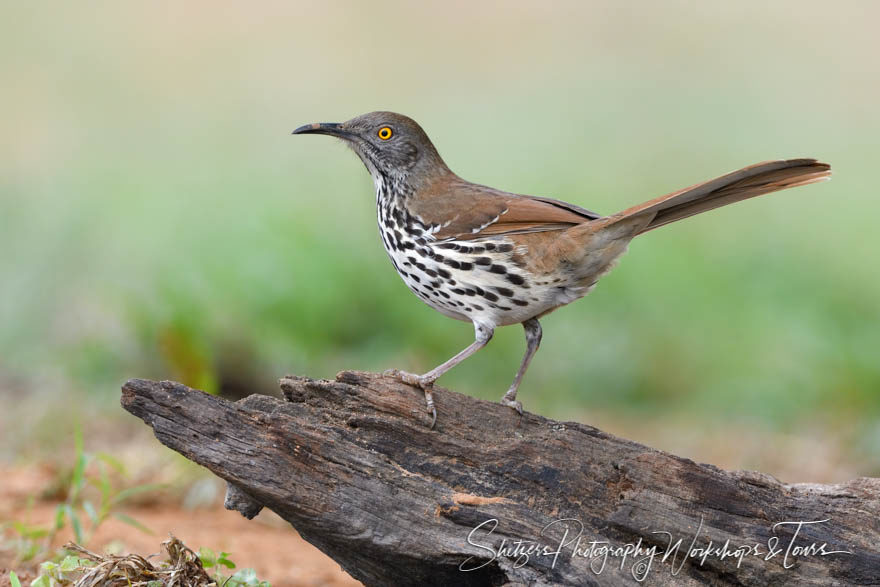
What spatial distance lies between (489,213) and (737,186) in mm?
1151

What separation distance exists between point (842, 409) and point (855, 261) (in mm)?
3350

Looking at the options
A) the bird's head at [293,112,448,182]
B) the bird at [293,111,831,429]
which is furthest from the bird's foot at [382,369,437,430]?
the bird's head at [293,112,448,182]

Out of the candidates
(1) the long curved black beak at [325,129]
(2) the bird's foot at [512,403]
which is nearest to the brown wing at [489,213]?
(1) the long curved black beak at [325,129]

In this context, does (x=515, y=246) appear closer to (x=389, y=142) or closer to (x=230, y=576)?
(x=389, y=142)

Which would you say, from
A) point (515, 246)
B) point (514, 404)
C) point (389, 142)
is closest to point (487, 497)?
point (514, 404)

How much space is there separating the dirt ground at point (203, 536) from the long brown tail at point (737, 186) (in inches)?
91.4

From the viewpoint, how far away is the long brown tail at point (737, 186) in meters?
4.01

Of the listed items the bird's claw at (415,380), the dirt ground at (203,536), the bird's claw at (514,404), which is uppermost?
the bird's claw at (514,404)

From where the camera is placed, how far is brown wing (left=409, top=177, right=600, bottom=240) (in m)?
4.57

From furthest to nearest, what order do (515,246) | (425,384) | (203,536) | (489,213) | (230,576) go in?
(203,536)
(489,213)
(515,246)
(425,384)
(230,576)

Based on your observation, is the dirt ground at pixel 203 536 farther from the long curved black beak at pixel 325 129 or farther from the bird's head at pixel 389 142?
the long curved black beak at pixel 325 129

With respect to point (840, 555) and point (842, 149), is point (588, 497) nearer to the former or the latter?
point (840, 555)

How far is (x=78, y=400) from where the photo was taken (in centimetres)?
781

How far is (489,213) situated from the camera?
4.68 m
